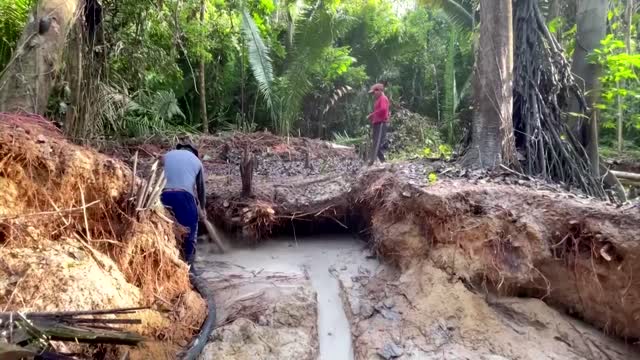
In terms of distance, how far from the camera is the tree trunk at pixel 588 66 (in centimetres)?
707

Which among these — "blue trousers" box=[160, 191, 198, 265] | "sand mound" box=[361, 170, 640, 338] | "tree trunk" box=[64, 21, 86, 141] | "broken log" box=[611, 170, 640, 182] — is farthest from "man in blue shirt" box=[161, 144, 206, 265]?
"broken log" box=[611, 170, 640, 182]

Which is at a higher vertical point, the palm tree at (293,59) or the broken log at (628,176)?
the palm tree at (293,59)

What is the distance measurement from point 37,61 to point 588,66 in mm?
7427

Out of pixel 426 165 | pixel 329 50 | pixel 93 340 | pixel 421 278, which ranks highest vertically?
pixel 329 50

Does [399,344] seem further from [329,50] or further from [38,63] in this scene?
[329,50]

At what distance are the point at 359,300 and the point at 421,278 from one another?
78 centimetres

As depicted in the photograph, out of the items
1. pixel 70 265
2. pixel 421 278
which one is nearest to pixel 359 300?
pixel 421 278

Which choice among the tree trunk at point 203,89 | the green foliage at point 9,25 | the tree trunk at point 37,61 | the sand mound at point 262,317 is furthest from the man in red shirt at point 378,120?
the green foliage at point 9,25

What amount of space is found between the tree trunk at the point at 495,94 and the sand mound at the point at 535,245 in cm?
98

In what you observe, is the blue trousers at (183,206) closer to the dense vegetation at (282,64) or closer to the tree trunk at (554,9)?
the dense vegetation at (282,64)

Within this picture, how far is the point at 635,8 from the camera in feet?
36.1

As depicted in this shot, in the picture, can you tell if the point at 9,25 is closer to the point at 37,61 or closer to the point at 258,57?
the point at 37,61

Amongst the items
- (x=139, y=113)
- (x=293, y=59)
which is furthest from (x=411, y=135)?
(x=139, y=113)

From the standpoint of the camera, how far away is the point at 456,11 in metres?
11.3
